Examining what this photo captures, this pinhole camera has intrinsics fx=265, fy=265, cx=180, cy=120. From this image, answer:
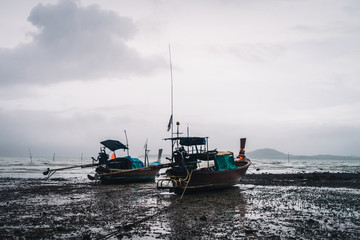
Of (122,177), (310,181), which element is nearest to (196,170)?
(122,177)

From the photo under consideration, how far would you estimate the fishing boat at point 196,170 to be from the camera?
1678cm

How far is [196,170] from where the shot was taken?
695 inches

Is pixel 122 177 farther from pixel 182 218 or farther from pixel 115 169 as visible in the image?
pixel 182 218

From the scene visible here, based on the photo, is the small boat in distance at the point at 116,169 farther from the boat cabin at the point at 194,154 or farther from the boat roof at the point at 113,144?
the boat cabin at the point at 194,154

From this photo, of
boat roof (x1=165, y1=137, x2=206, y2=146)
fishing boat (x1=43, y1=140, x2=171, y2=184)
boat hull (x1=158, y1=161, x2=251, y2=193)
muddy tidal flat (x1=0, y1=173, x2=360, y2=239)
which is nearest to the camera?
muddy tidal flat (x1=0, y1=173, x2=360, y2=239)

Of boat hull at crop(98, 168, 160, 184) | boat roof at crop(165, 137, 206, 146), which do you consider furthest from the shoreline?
boat hull at crop(98, 168, 160, 184)

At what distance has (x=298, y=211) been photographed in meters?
12.0

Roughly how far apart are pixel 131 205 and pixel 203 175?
5580 millimetres

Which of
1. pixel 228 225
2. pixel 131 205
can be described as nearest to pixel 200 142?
pixel 131 205

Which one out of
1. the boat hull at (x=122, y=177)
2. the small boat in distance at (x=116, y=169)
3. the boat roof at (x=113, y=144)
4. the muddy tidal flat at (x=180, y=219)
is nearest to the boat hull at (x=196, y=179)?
the muddy tidal flat at (x=180, y=219)

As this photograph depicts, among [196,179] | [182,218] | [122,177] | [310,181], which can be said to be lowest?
[310,181]

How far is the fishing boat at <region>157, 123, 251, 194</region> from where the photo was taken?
16.8 metres

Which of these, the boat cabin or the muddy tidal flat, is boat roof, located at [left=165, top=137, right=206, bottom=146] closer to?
the boat cabin

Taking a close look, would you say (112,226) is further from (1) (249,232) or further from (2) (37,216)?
(1) (249,232)
